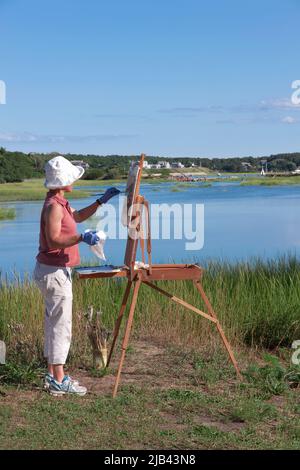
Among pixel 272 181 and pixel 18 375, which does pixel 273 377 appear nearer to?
pixel 18 375

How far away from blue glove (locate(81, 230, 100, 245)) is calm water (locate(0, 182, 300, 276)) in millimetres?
937

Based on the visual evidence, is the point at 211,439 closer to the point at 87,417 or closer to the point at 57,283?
the point at 87,417

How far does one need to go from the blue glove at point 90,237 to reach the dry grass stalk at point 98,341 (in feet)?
3.39

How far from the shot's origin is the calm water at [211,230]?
11188mm

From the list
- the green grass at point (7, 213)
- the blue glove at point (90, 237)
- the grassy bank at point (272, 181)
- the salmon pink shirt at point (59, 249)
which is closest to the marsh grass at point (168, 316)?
the salmon pink shirt at point (59, 249)

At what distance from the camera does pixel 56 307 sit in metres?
5.09

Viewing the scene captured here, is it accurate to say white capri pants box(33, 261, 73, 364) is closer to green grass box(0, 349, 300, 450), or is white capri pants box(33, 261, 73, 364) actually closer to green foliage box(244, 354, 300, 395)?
green grass box(0, 349, 300, 450)

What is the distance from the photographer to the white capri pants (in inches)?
199

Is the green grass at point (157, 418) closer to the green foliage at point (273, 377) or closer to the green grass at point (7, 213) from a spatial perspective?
the green foliage at point (273, 377)

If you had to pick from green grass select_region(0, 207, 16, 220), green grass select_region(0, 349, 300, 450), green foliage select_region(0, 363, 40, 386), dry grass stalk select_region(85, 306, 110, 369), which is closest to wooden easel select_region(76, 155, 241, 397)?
green grass select_region(0, 349, 300, 450)

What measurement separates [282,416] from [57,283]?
174 centimetres

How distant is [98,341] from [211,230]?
55.4ft
